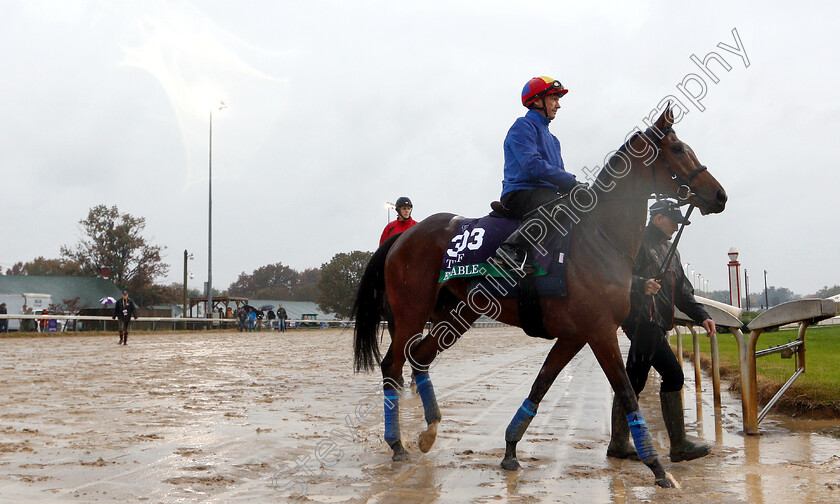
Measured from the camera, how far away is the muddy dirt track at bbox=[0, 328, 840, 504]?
4.07 m

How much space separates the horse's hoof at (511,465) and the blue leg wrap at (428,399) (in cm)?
78

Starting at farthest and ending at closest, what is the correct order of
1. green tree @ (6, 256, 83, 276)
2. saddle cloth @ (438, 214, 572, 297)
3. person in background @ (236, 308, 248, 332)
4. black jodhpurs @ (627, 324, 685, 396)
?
green tree @ (6, 256, 83, 276)
person in background @ (236, 308, 248, 332)
black jodhpurs @ (627, 324, 685, 396)
saddle cloth @ (438, 214, 572, 297)

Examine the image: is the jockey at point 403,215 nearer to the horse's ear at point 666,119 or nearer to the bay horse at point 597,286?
the bay horse at point 597,286

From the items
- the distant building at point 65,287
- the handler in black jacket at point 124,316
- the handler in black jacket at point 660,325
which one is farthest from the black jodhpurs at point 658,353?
the distant building at point 65,287

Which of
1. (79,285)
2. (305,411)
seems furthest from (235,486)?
(79,285)

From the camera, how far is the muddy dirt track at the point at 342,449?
4070 millimetres

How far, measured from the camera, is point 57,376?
1076 cm

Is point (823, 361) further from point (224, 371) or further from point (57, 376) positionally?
point (57, 376)

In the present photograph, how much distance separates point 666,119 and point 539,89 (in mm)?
1036

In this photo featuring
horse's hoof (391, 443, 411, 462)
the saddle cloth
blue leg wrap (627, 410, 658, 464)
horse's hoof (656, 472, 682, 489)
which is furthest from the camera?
horse's hoof (391, 443, 411, 462)

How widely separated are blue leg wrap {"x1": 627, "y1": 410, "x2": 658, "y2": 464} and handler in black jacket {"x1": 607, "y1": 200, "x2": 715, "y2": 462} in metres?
0.82

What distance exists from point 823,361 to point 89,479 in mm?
10769

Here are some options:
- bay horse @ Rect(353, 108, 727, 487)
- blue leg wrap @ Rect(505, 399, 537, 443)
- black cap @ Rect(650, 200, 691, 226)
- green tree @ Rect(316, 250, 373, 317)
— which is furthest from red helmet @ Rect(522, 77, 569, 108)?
green tree @ Rect(316, 250, 373, 317)

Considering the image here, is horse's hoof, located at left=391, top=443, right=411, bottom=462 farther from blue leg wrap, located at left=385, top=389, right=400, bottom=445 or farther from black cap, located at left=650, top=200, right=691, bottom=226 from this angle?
black cap, located at left=650, top=200, right=691, bottom=226
